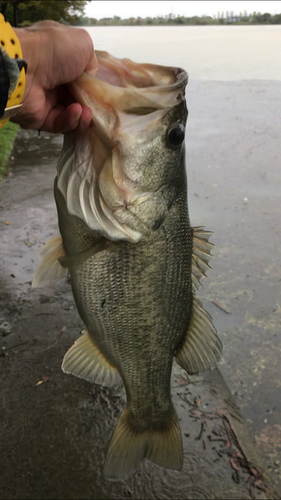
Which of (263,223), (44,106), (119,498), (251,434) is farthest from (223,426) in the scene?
(263,223)

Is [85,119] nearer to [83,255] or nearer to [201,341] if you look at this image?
[83,255]

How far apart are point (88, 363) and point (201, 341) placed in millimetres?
517

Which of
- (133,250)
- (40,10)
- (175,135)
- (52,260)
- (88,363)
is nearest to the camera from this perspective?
(175,135)

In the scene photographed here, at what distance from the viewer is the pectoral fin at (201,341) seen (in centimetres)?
201

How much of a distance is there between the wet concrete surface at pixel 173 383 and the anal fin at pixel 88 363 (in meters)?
0.56

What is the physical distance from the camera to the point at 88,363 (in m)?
2.06

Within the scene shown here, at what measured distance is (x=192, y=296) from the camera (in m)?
1.98

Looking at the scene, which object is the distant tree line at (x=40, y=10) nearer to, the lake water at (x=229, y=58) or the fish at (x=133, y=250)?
the lake water at (x=229, y=58)

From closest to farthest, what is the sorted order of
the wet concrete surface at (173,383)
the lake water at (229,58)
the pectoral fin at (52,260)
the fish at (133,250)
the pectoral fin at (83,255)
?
the fish at (133,250)
the pectoral fin at (83,255)
the pectoral fin at (52,260)
the wet concrete surface at (173,383)
the lake water at (229,58)

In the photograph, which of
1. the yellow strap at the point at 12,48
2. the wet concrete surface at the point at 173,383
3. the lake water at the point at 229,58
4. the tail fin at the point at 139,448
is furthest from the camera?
the lake water at the point at 229,58

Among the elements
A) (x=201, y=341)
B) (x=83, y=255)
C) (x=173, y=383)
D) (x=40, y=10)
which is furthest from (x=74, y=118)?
(x=40, y=10)

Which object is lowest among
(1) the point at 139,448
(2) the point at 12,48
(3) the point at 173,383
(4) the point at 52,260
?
(3) the point at 173,383

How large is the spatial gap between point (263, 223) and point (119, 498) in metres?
3.42

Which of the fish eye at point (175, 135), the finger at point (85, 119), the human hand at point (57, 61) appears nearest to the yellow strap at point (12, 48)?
the human hand at point (57, 61)
